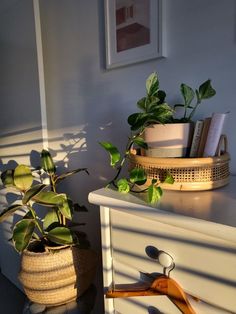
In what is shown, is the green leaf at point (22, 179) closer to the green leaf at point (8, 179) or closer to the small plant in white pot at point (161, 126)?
the green leaf at point (8, 179)

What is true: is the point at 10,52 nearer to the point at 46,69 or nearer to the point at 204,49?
the point at 46,69

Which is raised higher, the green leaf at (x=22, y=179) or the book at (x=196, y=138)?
the book at (x=196, y=138)

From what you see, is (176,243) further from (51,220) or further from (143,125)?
(51,220)

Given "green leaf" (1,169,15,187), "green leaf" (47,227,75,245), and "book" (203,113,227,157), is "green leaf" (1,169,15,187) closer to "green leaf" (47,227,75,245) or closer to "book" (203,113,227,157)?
"green leaf" (47,227,75,245)

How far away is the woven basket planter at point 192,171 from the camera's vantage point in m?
0.59

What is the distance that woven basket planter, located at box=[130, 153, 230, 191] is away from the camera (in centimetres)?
59

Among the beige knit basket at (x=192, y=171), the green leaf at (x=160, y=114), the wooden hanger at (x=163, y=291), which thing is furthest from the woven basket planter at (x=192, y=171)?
the wooden hanger at (x=163, y=291)

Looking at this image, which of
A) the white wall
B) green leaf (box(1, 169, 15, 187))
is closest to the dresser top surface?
green leaf (box(1, 169, 15, 187))

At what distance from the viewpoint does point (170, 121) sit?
2.23ft

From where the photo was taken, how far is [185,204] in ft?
1.73

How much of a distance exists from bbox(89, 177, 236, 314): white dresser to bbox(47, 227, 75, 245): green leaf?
0.78 ft

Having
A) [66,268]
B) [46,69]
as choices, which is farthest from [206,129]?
[46,69]

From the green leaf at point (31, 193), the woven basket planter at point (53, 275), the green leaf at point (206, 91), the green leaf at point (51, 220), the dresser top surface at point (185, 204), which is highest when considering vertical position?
the green leaf at point (206, 91)

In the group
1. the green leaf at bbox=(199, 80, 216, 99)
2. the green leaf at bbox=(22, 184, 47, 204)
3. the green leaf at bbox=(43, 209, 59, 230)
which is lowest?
the green leaf at bbox=(43, 209, 59, 230)
